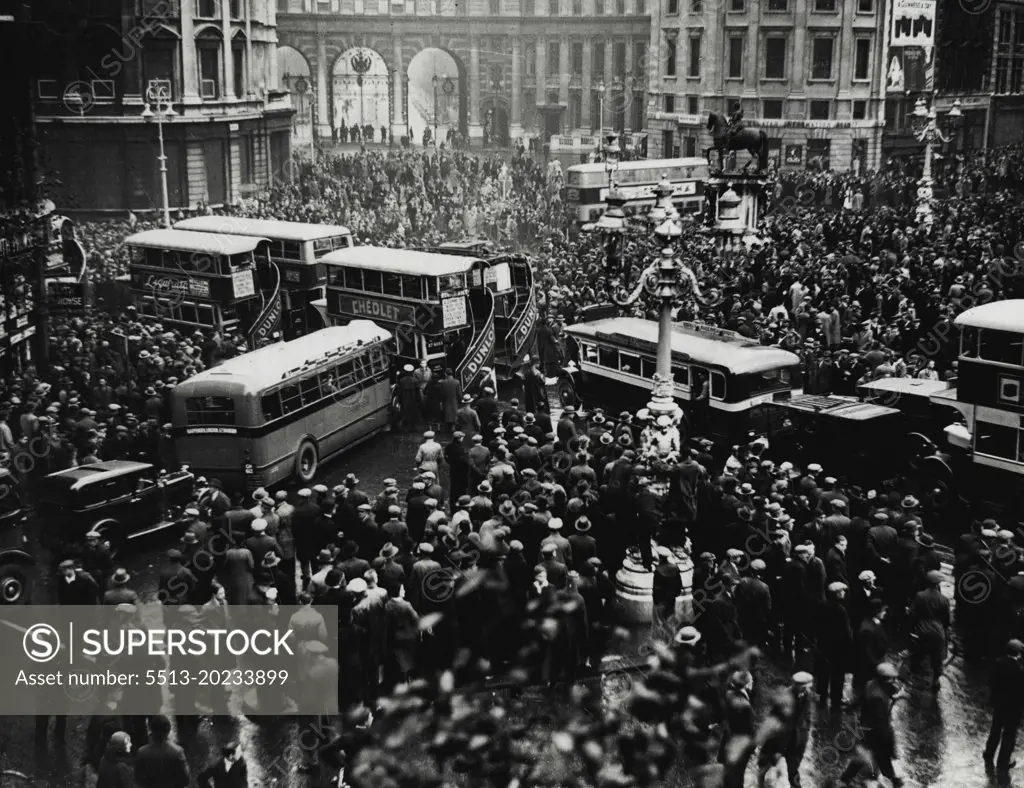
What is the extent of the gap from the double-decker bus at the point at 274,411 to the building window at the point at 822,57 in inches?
1736

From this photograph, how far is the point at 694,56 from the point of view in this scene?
6462 cm

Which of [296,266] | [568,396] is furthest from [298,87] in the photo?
[568,396]

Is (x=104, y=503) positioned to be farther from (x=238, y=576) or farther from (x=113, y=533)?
(x=238, y=576)

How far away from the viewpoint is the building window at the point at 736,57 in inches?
2454

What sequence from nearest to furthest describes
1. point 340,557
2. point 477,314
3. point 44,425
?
point 340,557 < point 44,425 < point 477,314

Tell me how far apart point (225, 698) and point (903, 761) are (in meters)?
6.99

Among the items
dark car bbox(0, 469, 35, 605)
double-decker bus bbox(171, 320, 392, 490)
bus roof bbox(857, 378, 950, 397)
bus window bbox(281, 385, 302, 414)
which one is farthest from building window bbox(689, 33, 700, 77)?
dark car bbox(0, 469, 35, 605)

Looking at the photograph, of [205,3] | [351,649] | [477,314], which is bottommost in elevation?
[351,649]

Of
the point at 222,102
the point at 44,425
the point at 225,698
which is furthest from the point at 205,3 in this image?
the point at 225,698

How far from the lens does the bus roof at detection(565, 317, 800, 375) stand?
20891 millimetres

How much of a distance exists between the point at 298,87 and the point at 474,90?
1186 centimetres

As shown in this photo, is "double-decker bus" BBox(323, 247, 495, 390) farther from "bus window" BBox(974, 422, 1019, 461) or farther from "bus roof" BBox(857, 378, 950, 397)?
"bus window" BBox(974, 422, 1019, 461)

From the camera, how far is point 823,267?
3120 centimetres

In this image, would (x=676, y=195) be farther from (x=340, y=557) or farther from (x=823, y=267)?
(x=340, y=557)
